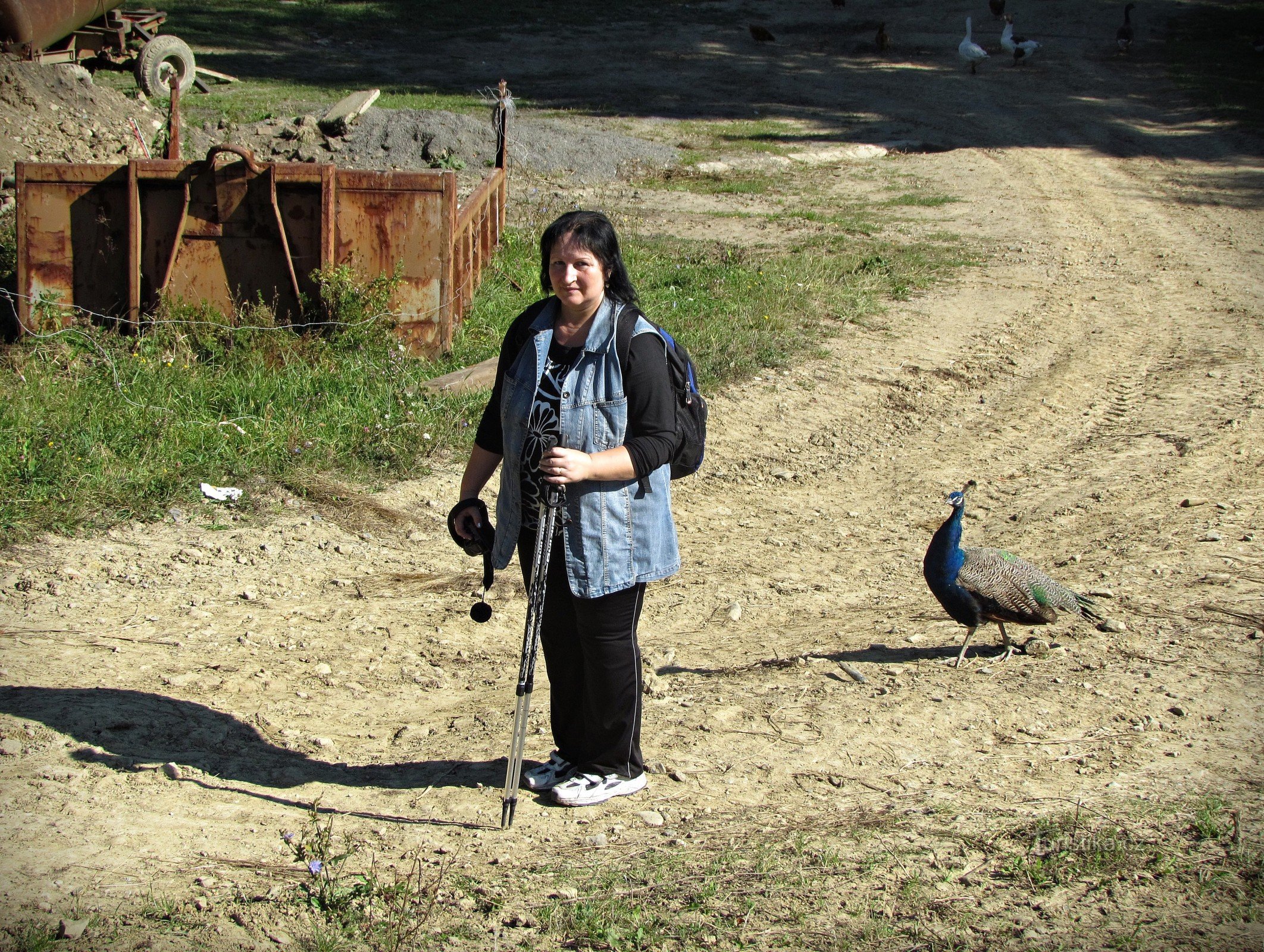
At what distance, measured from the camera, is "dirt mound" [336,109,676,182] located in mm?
15391

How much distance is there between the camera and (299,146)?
14750 mm

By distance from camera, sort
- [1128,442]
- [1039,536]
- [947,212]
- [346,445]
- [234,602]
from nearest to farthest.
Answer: [234,602] → [1039,536] → [346,445] → [1128,442] → [947,212]

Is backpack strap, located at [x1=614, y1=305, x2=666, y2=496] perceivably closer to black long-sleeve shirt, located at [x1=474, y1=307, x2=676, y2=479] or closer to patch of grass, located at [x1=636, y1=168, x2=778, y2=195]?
black long-sleeve shirt, located at [x1=474, y1=307, x2=676, y2=479]

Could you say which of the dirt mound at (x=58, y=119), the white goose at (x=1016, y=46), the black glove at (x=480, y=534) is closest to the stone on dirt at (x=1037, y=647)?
the black glove at (x=480, y=534)

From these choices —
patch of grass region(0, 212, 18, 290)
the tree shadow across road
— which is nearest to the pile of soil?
patch of grass region(0, 212, 18, 290)

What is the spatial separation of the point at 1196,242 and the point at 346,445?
10.7m

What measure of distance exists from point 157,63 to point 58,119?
702cm

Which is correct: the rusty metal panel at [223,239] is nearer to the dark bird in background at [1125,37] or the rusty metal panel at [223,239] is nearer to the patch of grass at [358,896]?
the patch of grass at [358,896]

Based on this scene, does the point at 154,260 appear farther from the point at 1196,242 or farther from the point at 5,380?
the point at 1196,242

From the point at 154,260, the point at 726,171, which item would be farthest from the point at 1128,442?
the point at 726,171

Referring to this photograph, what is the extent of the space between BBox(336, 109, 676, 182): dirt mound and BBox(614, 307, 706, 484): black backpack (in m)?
12.6

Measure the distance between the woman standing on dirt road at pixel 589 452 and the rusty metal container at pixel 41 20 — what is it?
14.3 metres

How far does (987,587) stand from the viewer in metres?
4.91

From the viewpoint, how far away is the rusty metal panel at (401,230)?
8.04 metres
